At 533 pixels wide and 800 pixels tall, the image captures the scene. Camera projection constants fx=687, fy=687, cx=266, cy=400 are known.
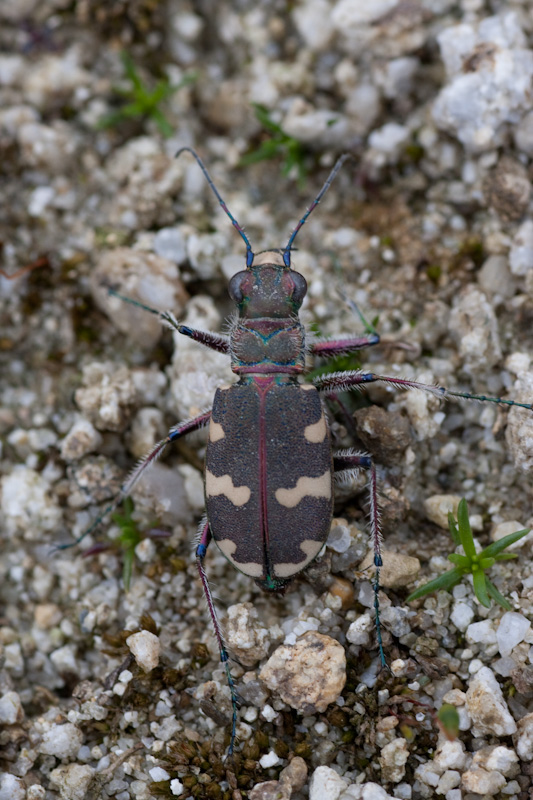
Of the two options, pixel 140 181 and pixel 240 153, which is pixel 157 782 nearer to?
pixel 140 181

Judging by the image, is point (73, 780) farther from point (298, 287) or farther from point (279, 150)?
point (279, 150)

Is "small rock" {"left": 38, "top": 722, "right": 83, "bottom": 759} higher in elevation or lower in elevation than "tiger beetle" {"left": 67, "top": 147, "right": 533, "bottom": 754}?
lower

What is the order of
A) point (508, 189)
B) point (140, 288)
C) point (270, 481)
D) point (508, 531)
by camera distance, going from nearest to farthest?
point (270, 481)
point (508, 531)
point (508, 189)
point (140, 288)

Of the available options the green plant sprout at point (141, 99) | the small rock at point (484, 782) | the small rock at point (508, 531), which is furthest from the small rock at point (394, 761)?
the green plant sprout at point (141, 99)

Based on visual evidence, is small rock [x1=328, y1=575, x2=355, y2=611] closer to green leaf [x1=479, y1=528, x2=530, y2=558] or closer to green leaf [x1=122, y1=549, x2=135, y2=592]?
green leaf [x1=479, y1=528, x2=530, y2=558]

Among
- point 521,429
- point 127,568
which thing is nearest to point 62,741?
point 127,568

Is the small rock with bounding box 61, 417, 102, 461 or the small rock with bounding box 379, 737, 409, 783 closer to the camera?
the small rock with bounding box 379, 737, 409, 783

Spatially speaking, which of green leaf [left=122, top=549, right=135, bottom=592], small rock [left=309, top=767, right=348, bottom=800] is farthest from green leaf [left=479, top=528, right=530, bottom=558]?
green leaf [left=122, top=549, right=135, bottom=592]
